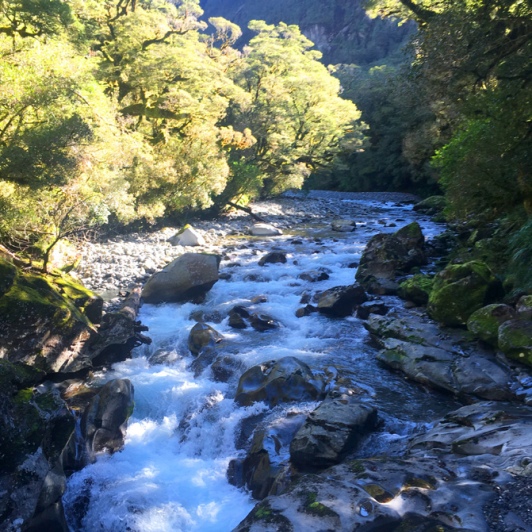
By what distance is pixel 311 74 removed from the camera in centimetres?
3491

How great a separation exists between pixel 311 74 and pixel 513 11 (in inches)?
1030

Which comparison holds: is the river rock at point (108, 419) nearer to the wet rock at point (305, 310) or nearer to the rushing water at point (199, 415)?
the rushing water at point (199, 415)

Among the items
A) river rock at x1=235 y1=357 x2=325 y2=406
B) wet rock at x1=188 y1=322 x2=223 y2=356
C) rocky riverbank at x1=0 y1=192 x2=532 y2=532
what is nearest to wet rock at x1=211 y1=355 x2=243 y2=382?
rocky riverbank at x1=0 y1=192 x2=532 y2=532

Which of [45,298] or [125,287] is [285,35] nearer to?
[125,287]

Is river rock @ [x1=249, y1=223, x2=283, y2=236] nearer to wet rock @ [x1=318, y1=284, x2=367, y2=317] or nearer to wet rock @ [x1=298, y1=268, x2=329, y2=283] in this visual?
wet rock @ [x1=298, y1=268, x2=329, y2=283]

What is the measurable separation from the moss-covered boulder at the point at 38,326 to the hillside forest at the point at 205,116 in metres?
1.92

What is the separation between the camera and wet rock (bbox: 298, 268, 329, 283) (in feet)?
51.7

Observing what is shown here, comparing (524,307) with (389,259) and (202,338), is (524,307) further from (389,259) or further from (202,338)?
(202,338)

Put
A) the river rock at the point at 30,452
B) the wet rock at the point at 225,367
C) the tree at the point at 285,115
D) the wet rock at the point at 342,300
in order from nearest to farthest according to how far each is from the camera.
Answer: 1. the river rock at the point at 30,452
2. the wet rock at the point at 225,367
3. the wet rock at the point at 342,300
4. the tree at the point at 285,115

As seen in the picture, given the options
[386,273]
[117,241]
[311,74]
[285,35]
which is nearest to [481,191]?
[386,273]

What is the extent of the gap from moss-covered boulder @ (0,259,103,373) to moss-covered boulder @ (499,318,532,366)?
28.9ft

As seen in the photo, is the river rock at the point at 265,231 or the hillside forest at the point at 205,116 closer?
the hillside forest at the point at 205,116

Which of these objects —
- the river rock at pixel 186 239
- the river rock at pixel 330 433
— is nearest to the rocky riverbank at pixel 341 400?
the river rock at pixel 330 433

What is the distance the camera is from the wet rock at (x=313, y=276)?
15.7 metres
